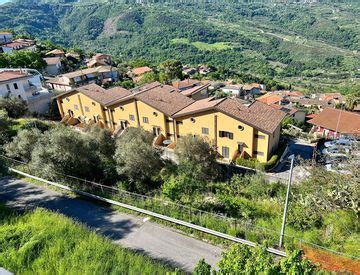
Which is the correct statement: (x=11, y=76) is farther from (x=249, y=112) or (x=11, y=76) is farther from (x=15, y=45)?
(x=15, y=45)

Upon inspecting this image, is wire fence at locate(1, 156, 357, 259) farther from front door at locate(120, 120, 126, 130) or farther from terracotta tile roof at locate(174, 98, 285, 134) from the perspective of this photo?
front door at locate(120, 120, 126, 130)

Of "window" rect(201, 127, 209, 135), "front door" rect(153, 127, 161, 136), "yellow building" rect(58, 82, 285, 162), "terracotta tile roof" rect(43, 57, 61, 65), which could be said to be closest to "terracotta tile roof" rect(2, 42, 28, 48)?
"terracotta tile roof" rect(43, 57, 61, 65)

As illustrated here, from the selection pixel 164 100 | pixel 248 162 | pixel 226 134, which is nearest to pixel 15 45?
pixel 164 100

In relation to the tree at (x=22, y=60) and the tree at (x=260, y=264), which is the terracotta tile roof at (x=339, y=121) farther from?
the tree at (x=22, y=60)

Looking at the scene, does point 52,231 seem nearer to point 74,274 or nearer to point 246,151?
point 74,274

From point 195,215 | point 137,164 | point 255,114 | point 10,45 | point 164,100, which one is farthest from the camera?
point 10,45

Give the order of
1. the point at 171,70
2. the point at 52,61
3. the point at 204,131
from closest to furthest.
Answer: the point at 204,131 < the point at 171,70 < the point at 52,61
